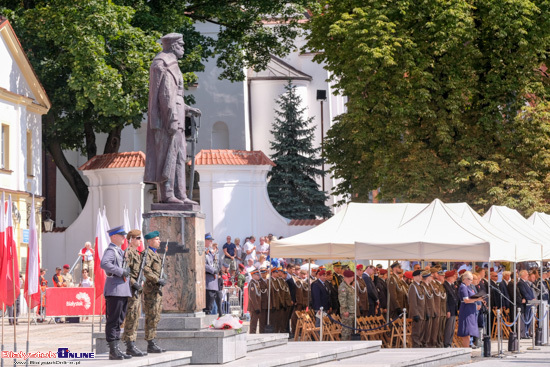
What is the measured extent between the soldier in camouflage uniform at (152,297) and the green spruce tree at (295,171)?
33.9 m

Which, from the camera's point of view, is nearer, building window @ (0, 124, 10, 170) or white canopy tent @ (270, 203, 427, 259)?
white canopy tent @ (270, 203, 427, 259)

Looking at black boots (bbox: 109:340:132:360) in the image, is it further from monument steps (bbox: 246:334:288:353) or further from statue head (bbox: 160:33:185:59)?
statue head (bbox: 160:33:185:59)

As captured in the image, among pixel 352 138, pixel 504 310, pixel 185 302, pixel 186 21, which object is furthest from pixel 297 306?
pixel 186 21

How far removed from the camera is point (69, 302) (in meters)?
28.0

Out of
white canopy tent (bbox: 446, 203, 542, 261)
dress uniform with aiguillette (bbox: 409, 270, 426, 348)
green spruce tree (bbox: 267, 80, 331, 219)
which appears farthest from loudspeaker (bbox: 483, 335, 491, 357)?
green spruce tree (bbox: 267, 80, 331, 219)

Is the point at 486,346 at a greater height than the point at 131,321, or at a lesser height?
lesser

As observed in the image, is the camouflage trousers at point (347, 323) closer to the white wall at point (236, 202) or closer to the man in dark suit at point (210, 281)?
the man in dark suit at point (210, 281)

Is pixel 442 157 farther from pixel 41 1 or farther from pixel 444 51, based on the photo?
pixel 41 1

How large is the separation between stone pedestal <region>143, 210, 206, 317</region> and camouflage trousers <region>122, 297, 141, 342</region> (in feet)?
3.58

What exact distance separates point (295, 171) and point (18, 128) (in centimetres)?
1885

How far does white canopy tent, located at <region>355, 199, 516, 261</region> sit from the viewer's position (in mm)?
20312

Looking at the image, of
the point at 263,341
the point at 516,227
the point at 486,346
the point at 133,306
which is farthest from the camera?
the point at 516,227

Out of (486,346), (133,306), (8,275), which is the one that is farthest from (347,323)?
(133,306)

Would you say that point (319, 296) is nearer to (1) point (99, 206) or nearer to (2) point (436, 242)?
(2) point (436, 242)
